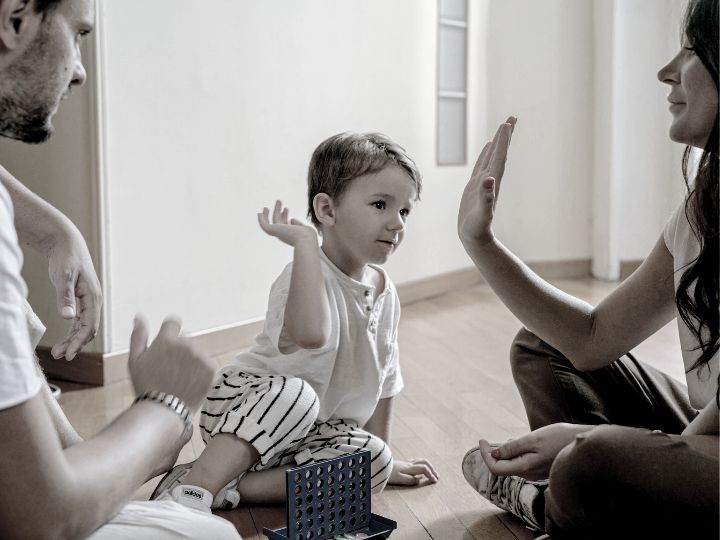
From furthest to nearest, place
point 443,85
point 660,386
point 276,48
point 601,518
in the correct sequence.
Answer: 1. point 443,85
2. point 276,48
3. point 660,386
4. point 601,518

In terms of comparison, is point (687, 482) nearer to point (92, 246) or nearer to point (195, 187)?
point (92, 246)

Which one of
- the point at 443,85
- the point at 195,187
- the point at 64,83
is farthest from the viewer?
the point at 443,85

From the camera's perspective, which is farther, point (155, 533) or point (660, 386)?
point (660, 386)

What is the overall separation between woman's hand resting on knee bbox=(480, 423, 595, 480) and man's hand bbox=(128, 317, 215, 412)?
1.75 ft

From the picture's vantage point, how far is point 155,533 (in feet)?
3.14

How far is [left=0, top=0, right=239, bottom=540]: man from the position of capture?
771 mm

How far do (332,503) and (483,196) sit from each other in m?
0.54

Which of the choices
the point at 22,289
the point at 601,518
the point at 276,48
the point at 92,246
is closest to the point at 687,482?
the point at 601,518

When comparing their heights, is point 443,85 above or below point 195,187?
above

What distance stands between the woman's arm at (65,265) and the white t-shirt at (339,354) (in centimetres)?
41

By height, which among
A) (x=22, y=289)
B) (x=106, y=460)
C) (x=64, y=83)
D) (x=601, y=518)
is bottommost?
(x=601, y=518)

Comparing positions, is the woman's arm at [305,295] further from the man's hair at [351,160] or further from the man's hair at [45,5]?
the man's hair at [45,5]

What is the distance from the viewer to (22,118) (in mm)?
945

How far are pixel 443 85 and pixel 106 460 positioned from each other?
392 centimetres
